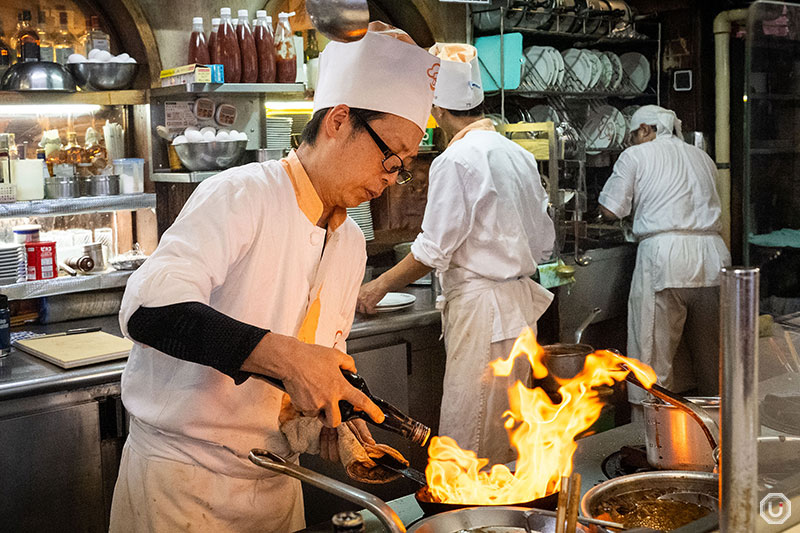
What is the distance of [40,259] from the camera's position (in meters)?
3.66

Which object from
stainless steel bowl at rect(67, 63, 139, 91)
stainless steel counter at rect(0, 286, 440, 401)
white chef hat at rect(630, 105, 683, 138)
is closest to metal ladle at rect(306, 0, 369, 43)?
stainless steel counter at rect(0, 286, 440, 401)

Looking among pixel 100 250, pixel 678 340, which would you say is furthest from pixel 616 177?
pixel 100 250

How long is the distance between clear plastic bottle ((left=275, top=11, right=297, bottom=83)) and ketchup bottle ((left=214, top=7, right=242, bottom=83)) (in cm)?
23

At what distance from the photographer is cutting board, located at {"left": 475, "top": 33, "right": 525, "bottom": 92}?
17.1ft

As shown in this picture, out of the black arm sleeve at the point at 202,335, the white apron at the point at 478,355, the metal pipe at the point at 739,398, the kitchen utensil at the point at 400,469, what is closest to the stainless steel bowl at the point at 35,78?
the white apron at the point at 478,355

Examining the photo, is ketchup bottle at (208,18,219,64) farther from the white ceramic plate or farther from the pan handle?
the white ceramic plate

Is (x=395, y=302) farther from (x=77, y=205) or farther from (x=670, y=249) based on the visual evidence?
(x=670, y=249)

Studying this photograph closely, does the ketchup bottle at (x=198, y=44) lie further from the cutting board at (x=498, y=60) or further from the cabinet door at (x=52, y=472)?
the cutting board at (x=498, y=60)

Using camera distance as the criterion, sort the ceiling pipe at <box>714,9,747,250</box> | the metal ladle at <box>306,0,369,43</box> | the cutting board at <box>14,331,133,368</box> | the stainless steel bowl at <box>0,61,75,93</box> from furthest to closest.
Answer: the ceiling pipe at <box>714,9,747,250</box> → the stainless steel bowl at <box>0,61,75,93</box> → the cutting board at <box>14,331,133,368</box> → the metal ladle at <box>306,0,369,43</box>

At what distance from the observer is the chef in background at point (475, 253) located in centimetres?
370

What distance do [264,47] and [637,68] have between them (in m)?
3.72

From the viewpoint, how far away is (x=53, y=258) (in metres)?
3.70

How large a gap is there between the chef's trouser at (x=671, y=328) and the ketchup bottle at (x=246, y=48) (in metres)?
3.07

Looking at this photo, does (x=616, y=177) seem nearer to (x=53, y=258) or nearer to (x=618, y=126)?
Answer: (x=618, y=126)
